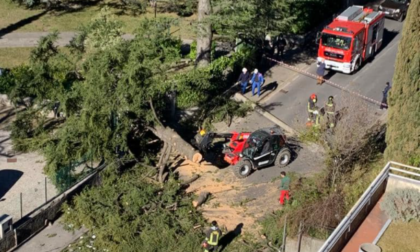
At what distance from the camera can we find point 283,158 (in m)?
25.9

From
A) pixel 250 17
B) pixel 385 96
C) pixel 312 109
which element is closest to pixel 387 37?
pixel 385 96

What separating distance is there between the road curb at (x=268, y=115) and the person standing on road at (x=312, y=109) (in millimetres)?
Answer: 1058

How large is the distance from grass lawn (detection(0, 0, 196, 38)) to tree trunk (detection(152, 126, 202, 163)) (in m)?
13.9

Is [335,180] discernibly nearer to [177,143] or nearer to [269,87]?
[177,143]

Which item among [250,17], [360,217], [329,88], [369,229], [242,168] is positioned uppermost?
[250,17]

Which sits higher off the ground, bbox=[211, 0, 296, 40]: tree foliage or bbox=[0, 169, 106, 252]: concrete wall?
bbox=[211, 0, 296, 40]: tree foliage

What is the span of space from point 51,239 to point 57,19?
21392 millimetres

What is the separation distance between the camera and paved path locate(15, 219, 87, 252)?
21.6 m

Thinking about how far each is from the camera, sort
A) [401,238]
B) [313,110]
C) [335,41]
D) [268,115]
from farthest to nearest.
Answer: [335,41] → [268,115] → [313,110] → [401,238]

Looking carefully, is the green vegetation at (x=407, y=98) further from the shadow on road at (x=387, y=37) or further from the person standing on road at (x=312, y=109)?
the shadow on road at (x=387, y=37)

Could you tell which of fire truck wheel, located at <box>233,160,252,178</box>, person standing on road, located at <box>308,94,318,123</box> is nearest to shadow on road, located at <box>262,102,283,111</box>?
Answer: person standing on road, located at <box>308,94,318,123</box>

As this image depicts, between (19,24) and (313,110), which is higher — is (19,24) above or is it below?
above

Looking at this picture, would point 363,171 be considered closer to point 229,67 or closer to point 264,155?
point 264,155

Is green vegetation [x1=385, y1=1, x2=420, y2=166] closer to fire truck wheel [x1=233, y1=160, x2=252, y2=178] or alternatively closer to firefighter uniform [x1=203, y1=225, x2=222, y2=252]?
firefighter uniform [x1=203, y1=225, x2=222, y2=252]
